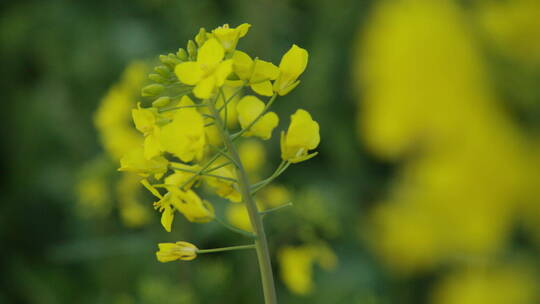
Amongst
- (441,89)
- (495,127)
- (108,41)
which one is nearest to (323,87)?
(441,89)

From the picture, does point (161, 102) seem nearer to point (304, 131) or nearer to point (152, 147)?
point (152, 147)

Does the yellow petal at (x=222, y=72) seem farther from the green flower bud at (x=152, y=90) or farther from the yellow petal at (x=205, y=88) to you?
the green flower bud at (x=152, y=90)

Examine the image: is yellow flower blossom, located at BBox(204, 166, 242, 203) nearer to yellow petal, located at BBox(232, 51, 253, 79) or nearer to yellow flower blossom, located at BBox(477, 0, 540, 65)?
yellow petal, located at BBox(232, 51, 253, 79)

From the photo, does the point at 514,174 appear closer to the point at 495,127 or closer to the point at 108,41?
the point at 495,127

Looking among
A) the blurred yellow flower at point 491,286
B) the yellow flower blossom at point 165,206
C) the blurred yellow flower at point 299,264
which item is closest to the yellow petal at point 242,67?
the yellow flower blossom at point 165,206

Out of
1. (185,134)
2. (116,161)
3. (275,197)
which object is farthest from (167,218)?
(116,161)

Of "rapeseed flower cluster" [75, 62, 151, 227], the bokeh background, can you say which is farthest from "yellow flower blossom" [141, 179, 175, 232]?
"rapeseed flower cluster" [75, 62, 151, 227]
